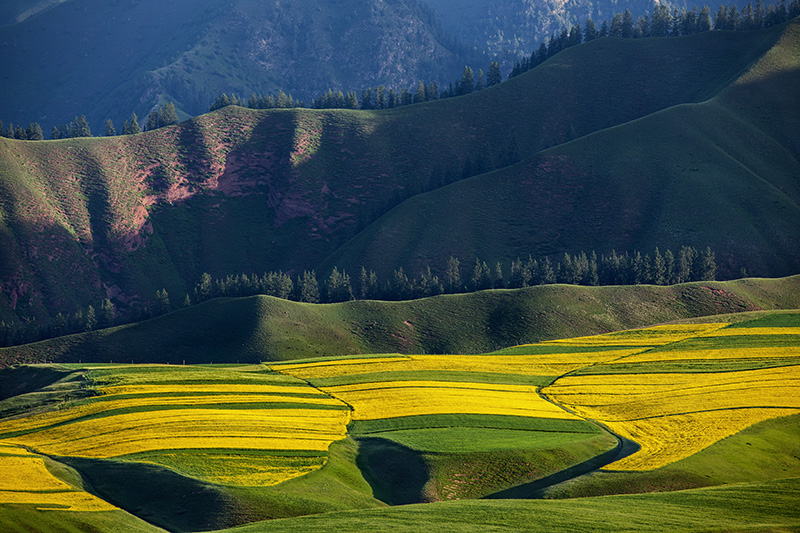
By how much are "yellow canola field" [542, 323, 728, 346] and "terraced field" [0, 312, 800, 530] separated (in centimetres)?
904

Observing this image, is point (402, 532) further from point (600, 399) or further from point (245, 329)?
point (245, 329)

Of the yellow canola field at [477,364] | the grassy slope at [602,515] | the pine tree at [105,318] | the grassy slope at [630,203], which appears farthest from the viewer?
the grassy slope at [630,203]

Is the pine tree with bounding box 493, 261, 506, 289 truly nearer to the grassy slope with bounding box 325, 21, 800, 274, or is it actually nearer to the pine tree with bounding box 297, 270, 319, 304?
the grassy slope with bounding box 325, 21, 800, 274

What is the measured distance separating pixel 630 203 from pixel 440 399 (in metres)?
118

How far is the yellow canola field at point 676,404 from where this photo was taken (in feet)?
181

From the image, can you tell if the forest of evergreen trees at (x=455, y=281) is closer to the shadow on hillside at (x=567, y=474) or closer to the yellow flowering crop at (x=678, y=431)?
the yellow flowering crop at (x=678, y=431)

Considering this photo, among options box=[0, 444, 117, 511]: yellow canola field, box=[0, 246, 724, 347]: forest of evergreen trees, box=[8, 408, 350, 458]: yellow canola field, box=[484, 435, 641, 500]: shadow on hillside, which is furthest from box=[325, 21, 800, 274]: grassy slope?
box=[0, 444, 117, 511]: yellow canola field

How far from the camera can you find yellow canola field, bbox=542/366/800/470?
181ft

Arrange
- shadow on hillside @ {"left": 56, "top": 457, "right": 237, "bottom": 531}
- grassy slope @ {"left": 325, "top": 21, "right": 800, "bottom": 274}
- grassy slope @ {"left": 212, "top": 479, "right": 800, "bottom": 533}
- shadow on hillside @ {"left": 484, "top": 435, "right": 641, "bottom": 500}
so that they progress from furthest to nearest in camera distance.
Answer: grassy slope @ {"left": 325, "top": 21, "right": 800, "bottom": 274} → shadow on hillside @ {"left": 484, "top": 435, "right": 641, "bottom": 500} → shadow on hillside @ {"left": 56, "top": 457, "right": 237, "bottom": 531} → grassy slope @ {"left": 212, "top": 479, "right": 800, "bottom": 533}

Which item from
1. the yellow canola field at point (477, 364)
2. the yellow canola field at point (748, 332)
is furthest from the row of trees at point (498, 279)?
the yellow canola field at point (477, 364)

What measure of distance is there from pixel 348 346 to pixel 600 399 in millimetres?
48575

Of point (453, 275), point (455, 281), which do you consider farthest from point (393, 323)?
point (453, 275)

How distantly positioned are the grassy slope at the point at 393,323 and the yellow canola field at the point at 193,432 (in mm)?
43358

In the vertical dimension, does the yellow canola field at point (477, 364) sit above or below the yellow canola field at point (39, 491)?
below
